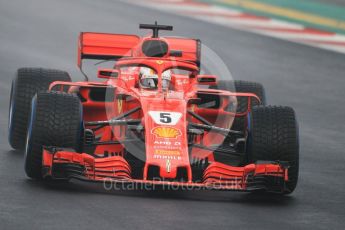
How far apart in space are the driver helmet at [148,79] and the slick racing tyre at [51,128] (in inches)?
64.2

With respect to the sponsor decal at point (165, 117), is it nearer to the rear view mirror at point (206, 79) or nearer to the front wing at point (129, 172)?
the front wing at point (129, 172)

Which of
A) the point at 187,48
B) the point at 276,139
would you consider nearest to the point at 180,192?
the point at 276,139

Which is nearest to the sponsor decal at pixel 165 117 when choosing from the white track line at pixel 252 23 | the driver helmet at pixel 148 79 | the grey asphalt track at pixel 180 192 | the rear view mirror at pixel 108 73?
the grey asphalt track at pixel 180 192

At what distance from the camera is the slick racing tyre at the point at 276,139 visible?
12.5 meters

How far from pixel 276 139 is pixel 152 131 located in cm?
134

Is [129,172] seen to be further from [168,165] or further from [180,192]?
[180,192]

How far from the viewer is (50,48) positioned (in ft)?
82.6

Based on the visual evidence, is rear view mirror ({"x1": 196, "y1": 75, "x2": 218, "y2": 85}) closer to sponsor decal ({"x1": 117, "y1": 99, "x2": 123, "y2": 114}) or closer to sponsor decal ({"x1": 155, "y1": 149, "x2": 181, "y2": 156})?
sponsor decal ({"x1": 117, "y1": 99, "x2": 123, "y2": 114})

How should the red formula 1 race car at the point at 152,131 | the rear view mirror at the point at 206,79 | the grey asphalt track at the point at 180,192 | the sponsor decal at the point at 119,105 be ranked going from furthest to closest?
1. the rear view mirror at the point at 206,79
2. the sponsor decal at the point at 119,105
3. the red formula 1 race car at the point at 152,131
4. the grey asphalt track at the point at 180,192

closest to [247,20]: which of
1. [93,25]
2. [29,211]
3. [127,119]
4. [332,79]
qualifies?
[93,25]

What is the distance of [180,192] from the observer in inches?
493

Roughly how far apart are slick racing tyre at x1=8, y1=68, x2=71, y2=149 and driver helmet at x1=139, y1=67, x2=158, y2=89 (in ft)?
4.46

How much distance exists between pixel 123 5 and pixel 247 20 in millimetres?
3846

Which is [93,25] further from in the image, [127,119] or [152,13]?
[127,119]
